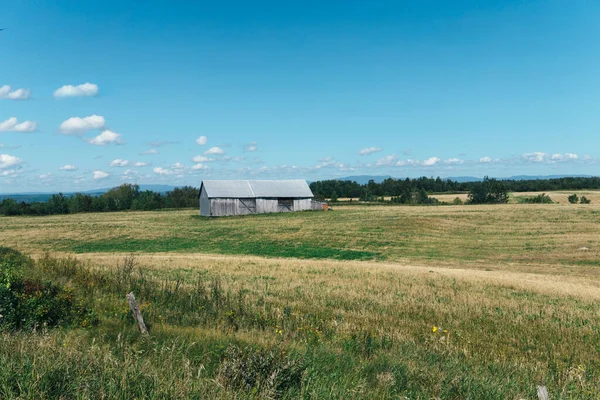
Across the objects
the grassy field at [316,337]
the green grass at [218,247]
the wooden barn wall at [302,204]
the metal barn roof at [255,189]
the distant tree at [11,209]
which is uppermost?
the metal barn roof at [255,189]

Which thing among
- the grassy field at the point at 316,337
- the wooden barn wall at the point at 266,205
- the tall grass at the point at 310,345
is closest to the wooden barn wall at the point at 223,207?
the wooden barn wall at the point at 266,205

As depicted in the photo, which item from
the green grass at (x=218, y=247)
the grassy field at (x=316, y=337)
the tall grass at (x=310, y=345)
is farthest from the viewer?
the green grass at (x=218, y=247)

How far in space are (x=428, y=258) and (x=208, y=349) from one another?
30.5 meters

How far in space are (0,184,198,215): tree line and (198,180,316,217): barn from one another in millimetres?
39443

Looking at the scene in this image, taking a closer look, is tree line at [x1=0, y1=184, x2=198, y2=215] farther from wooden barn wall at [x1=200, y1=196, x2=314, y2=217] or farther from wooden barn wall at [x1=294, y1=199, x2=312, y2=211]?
wooden barn wall at [x1=294, y1=199, x2=312, y2=211]

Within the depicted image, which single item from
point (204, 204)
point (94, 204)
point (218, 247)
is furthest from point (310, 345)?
point (94, 204)

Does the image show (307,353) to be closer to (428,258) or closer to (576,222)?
(428,258)

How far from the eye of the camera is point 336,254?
123 feet

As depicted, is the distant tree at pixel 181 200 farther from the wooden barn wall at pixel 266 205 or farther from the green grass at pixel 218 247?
the green grass at pixel 218 247

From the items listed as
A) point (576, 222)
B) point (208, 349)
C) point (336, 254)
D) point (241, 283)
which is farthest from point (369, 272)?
point (576, 222)

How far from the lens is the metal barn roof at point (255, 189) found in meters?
71.8

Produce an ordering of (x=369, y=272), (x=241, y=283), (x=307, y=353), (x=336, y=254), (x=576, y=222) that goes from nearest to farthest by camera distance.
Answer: (x=307, y=353) < (x=241, y=283) < (x=369, y=272) < (x=336, y=254) < (x=576, y=222)

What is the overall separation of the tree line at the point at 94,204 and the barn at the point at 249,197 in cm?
3944

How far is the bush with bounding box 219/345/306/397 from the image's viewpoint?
5.02 meters
